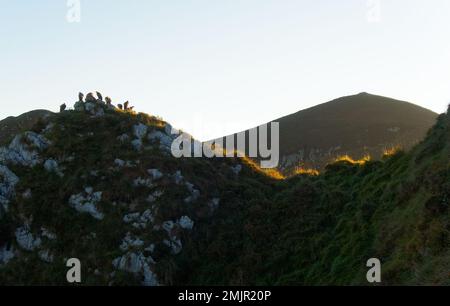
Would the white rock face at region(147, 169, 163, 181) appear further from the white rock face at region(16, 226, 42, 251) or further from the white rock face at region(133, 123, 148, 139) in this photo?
the white rock face at region(16, 226, 42, 251)

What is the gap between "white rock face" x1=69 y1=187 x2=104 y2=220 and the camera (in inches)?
1017

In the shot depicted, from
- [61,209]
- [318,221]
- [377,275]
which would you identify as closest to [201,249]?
[318,221]

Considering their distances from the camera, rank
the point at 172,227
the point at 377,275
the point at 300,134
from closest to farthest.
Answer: the point at 377,275 < the point at 172,227 < the point at 300,134

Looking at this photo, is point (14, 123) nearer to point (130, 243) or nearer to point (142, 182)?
point (142, 182)

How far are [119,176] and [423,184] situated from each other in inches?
702

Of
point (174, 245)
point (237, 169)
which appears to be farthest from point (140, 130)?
point (174, 245)

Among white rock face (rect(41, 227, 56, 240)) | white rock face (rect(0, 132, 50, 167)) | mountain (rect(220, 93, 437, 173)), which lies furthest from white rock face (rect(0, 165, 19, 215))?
mountain (rect(220, 93, 437, 173))

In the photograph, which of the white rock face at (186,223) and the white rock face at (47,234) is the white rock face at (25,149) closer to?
the white rock face at (47,234)

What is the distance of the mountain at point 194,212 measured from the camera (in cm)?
1759

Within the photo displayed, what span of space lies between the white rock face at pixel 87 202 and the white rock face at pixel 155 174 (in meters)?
3.27

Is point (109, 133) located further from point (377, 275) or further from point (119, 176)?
point (377, 275)

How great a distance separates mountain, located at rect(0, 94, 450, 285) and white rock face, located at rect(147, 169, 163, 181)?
0.21ft
